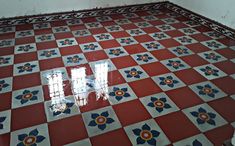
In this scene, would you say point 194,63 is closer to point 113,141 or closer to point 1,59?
point 113,141

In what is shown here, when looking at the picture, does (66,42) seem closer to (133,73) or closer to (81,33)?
(81,33)

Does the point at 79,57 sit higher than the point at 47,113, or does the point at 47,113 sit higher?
the point at 79,57

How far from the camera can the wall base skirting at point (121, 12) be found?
2960 mm

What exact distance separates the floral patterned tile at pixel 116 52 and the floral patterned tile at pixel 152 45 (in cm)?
29

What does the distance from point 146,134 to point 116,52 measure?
1194mm

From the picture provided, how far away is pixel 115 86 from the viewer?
6.15 feet

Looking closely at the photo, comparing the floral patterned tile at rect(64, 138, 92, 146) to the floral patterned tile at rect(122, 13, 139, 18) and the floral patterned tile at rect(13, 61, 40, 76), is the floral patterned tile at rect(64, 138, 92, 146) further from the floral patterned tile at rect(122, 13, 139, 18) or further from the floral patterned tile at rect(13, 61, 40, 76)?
the floral patterned tile at rect(122, 13, 139, 18)

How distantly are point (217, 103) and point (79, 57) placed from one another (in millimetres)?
1406

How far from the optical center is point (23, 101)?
1.70m

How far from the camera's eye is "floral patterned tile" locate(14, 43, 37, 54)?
2.41 metres

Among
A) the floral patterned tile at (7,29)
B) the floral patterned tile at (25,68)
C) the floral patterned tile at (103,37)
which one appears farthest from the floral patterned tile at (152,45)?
the floral patterned tile at (7,29)

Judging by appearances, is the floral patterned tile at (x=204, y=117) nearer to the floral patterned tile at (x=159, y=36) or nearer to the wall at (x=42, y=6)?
the floral patterned tile at (x=159, y=36)

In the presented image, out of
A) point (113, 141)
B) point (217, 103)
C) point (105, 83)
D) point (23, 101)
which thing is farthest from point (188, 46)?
point (23, 101)

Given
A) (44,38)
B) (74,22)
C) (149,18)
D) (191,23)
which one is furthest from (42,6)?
(191,23)
